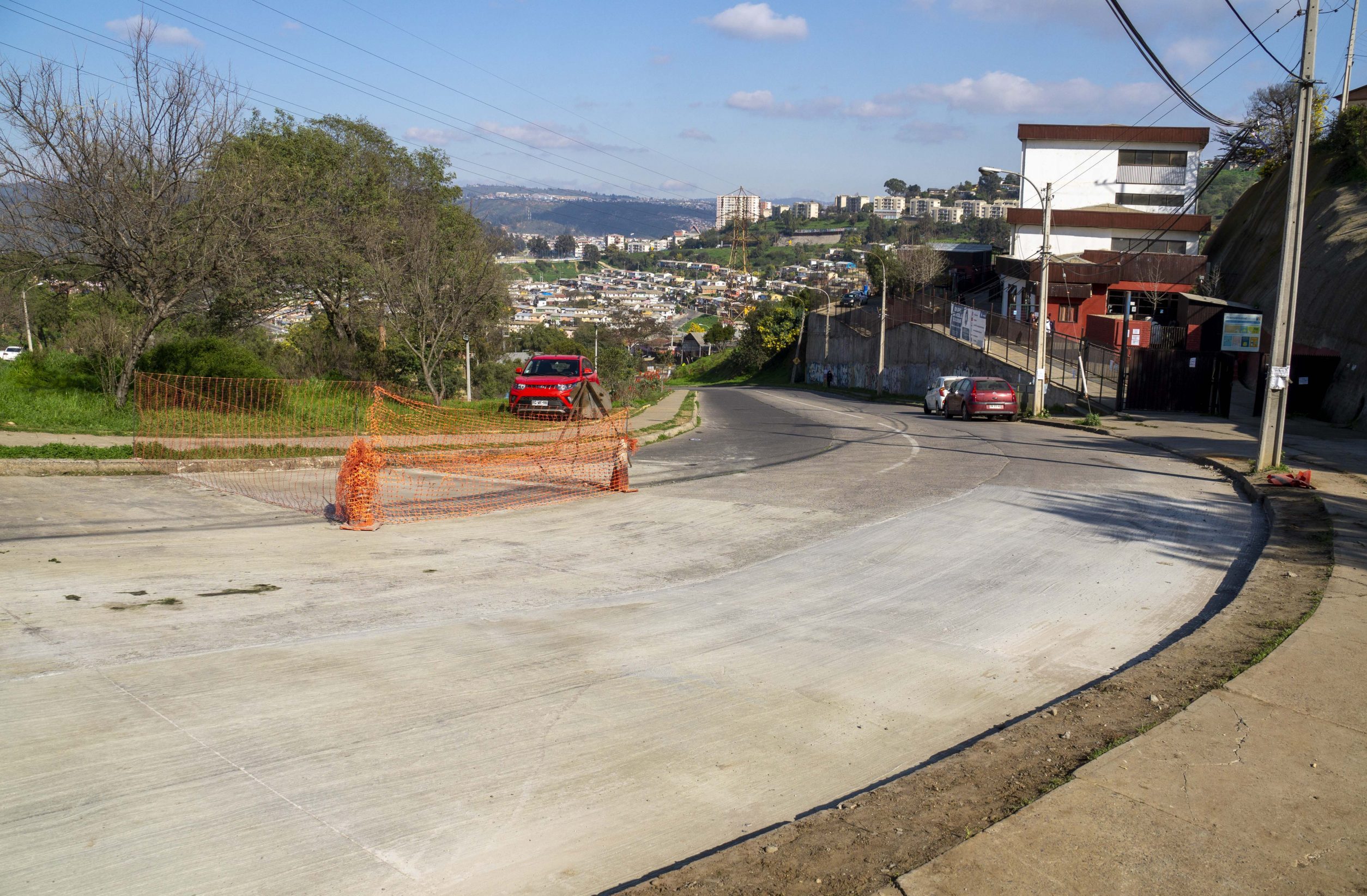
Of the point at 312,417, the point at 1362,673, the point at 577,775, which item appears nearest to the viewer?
the point at 577,775

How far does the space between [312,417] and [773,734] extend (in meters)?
18.4

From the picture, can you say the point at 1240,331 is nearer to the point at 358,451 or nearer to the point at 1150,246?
the point at 358,451

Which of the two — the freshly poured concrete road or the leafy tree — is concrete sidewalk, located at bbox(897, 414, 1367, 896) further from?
the leafy tree

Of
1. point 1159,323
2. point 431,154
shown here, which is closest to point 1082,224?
point 1159,323

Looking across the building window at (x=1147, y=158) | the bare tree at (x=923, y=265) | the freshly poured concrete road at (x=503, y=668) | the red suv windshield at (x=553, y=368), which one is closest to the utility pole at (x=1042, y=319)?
the red suv windshield at (x=553, y=368)

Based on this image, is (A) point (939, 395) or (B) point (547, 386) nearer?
(B) point (547, 386)

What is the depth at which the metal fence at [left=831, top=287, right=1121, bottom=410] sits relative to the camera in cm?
4041

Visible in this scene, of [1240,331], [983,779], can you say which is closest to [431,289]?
[1240,331]

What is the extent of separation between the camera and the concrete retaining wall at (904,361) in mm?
46781

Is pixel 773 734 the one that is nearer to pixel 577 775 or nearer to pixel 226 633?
pixel 577 775

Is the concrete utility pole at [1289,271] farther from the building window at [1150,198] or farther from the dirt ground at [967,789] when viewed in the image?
the building window at [1150,198]

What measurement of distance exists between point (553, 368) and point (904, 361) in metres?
39.5

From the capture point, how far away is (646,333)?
141 meters

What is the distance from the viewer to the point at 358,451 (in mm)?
11984
